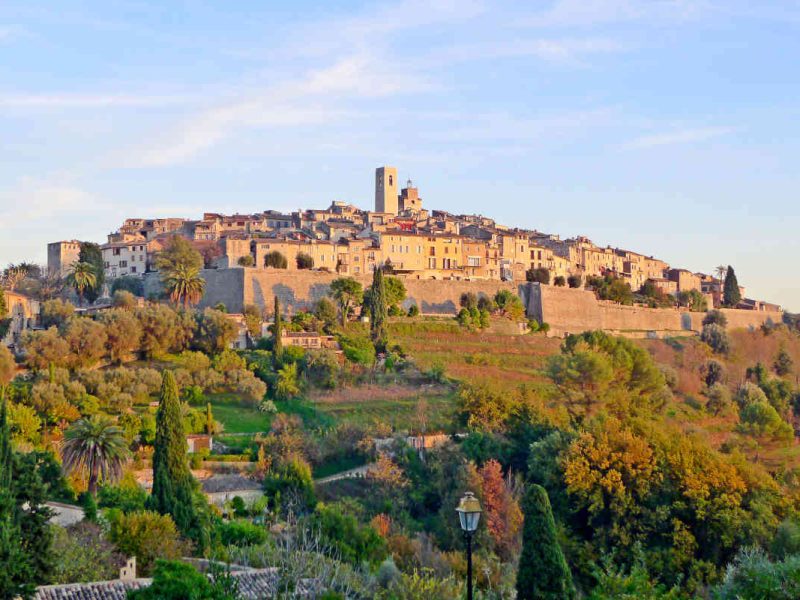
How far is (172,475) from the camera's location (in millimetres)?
25406

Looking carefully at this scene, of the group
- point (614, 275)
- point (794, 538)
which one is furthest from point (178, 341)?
point (614, 275)

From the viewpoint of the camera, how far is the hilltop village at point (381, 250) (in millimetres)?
62719

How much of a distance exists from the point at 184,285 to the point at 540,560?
35.3 meters

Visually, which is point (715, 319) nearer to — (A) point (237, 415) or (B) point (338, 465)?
(A) point (237, 415)

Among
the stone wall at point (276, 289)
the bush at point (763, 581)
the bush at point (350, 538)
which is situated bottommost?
the bush at point (350, 538)

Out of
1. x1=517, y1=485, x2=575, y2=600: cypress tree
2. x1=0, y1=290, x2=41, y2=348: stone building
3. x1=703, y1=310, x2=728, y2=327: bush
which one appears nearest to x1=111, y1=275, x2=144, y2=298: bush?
x1=0, y1=290, x2=41, y2=348: stone building

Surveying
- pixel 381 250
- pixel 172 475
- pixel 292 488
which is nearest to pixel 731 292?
pixel 381 250

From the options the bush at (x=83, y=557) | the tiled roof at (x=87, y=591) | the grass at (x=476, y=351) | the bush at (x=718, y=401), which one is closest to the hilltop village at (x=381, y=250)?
the grass at (x=476, y=351)

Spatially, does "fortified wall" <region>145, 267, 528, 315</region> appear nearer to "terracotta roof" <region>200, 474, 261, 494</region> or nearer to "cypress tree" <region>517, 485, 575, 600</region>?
"terracotta roof" <region>200, 474, 261, 494</region>

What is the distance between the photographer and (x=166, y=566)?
16.2 m

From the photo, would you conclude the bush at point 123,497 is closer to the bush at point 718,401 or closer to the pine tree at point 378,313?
the pine tree at point 378,313

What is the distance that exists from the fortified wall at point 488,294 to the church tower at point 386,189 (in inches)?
1066

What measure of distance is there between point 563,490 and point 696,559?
380cm

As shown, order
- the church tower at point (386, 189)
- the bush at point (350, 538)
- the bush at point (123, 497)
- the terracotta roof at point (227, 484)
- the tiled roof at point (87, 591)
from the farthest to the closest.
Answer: the church tower at point (386, 189) < the terracotta roof at point (227, 484) < the bush at point (123, 497) < the bush at point (350, 538) < the tiled roof at point (87, 591)
